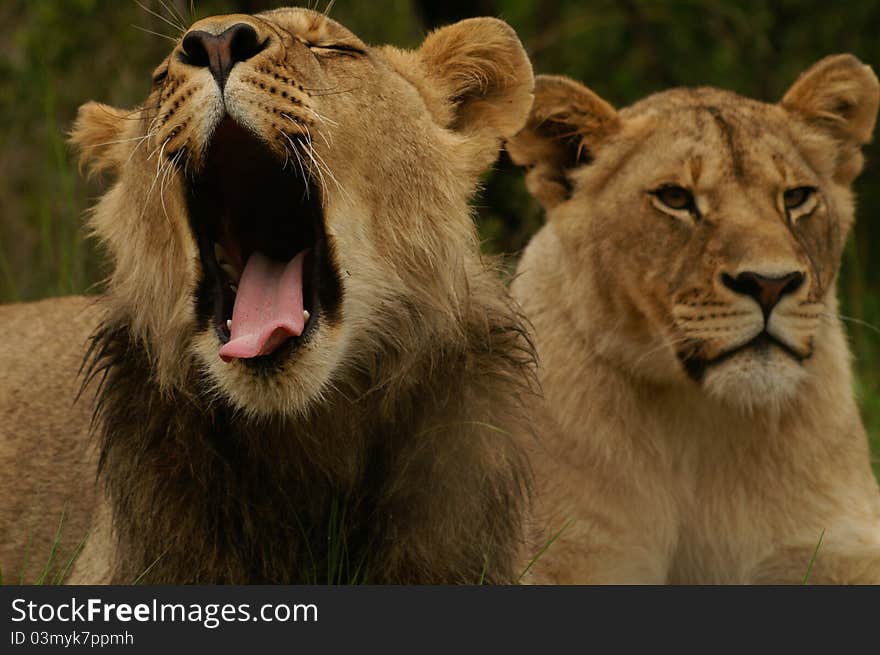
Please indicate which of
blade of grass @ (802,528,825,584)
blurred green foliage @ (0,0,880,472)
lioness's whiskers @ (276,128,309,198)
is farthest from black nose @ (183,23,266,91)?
blurred green foliage @ (0,0,880,472)

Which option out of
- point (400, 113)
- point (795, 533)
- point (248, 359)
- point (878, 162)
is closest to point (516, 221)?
point (878, 162)

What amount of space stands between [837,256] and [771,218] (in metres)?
0.34

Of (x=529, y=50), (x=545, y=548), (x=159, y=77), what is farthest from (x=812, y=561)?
(x=529, y=50)

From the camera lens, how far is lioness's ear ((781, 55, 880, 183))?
14.3 ft

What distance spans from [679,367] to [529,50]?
349cm

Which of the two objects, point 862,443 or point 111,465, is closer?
point 111,465

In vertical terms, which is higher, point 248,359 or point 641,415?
point 248,359

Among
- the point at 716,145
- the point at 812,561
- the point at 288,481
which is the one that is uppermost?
the point at 716,145

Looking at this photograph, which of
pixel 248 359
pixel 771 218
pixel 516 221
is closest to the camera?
pixel 248 359

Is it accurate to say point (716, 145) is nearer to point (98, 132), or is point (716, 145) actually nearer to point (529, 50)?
point (98, 132)

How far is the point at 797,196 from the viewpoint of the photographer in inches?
162

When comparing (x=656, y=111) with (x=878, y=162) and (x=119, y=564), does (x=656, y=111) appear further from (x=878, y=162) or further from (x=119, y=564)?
(x=878, y=162)

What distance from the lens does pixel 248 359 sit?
2.99 metres

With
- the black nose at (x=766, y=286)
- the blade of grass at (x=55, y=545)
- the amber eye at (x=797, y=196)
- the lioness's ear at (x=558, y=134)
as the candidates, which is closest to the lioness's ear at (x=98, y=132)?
the blade of grass at (x=55, y=545)
